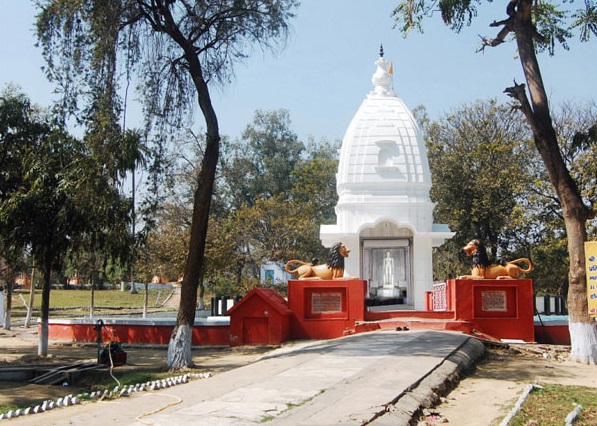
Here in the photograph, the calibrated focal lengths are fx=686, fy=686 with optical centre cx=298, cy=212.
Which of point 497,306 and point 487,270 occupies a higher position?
point 487,270

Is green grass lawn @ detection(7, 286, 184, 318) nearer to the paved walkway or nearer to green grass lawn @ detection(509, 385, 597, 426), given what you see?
the paved walkway

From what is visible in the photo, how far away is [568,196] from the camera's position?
565 inches

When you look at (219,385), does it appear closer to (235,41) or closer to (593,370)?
(593,370)

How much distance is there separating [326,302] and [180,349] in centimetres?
559

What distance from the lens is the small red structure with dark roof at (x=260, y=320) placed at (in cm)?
1809

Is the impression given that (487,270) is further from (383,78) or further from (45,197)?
(45,197)

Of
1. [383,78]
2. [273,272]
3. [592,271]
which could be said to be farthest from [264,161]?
[592,271]

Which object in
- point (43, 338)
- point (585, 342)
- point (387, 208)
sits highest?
point (387, 208)

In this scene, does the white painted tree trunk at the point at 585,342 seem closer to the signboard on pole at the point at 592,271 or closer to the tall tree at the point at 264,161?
the signboard on pole at the point at 592,271

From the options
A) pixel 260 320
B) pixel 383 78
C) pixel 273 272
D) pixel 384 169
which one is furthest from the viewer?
pixel 273 272

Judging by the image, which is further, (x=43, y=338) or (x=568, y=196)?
(x=43, y=338)

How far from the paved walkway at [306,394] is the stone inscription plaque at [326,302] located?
5.31m

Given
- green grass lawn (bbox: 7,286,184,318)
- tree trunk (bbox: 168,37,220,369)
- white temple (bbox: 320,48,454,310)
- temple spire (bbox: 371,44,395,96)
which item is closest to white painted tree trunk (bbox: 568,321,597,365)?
white temple (bbox: 320,48,454,310)

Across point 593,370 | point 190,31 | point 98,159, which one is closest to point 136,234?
point 98,159
